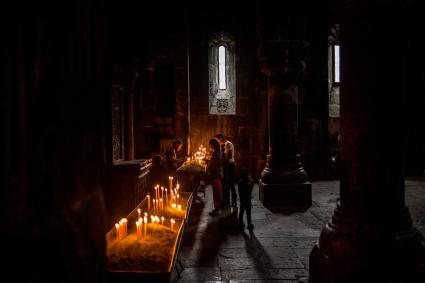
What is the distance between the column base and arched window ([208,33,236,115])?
18.9ft

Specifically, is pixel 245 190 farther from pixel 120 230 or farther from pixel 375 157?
pixel 375 157

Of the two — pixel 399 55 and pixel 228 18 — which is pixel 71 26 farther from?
pixel 228 18

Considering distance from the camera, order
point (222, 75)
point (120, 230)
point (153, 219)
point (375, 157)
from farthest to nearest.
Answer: point (222, 75) < point (153, 219) < point (120, 230) < point (375, 157)

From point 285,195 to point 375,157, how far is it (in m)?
5.29

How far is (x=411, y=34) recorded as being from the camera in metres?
13.9

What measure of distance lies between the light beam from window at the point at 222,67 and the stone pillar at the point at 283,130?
5379mm

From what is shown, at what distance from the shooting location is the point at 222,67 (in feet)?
47.1

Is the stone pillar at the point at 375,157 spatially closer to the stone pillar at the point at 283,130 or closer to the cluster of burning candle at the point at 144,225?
the cluster of burning candle at the point at 144,225

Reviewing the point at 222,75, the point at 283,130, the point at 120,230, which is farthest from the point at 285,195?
the point at 222,75

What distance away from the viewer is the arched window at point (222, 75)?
1406 centimetres

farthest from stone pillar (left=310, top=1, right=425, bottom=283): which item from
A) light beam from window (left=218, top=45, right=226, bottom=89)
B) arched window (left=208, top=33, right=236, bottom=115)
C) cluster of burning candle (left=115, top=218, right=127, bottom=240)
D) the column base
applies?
light beam from window (left=218, top=45, right=226, bottom=89)

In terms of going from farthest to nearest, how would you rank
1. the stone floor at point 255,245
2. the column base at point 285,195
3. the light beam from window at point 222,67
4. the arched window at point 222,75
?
1. the light beam from window at point 222,67
2. the arched window at point 222,75
3. the column base at point 285,195
4. the stone floor at point 255,245

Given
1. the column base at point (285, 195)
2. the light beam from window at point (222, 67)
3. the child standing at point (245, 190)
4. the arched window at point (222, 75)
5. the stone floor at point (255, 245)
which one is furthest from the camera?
the light beam from window at point (222, 67)

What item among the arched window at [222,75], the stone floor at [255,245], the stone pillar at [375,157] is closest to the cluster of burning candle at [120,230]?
the stone floor at [255,245]
